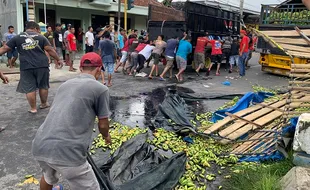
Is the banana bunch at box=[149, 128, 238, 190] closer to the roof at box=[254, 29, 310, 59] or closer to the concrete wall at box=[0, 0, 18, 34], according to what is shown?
the roof at box=[254, 29, 310, 59]

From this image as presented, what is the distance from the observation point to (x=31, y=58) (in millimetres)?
5672

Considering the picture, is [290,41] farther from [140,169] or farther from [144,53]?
[144,53]

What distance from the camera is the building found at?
15.2 metres

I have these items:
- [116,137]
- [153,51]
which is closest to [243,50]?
[153,51]

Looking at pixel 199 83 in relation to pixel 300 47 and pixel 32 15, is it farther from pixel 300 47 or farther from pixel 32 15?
pixel 32 15

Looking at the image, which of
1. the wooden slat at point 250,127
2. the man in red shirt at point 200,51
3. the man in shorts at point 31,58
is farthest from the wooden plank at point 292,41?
the man in red shirt at point 200,51

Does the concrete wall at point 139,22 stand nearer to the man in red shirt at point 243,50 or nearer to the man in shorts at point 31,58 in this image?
the man in red shirt at point 243,50

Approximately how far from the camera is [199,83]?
10414mm

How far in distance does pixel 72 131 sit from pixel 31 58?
395 centimetres

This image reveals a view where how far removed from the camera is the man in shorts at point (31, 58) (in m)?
5.58

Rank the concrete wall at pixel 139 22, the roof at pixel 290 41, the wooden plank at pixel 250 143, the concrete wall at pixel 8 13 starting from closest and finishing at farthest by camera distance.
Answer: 1. the roof at pixel 290 41
2. the wooden plank at pixel 250 143
3. the concrete wall at pixel 8 13
4. the concrete wall at pixel 139 22

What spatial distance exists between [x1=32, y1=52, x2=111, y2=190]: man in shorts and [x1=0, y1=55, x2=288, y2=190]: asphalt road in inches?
52.4

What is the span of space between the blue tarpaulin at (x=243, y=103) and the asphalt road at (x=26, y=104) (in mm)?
978

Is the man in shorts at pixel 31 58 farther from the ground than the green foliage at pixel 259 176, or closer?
farther from the ground
